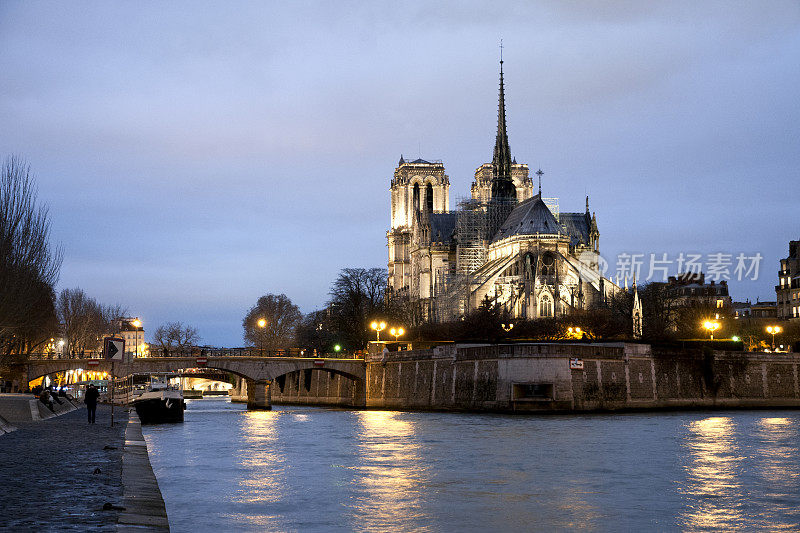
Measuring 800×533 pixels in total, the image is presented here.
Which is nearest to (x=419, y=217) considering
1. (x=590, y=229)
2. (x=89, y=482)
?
(x=590, y=229)

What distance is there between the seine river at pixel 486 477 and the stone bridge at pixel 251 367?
81.8 ft

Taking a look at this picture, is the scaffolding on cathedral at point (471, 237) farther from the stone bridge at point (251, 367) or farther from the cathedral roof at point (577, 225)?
the stone bridge at point (251, 367)

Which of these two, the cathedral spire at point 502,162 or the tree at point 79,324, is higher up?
the cathedral spire at point 502,162

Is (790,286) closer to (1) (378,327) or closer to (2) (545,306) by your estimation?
(2) (545,306)

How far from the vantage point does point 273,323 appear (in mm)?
150875

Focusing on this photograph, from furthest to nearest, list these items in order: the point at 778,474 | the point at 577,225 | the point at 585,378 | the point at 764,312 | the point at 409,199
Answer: the point at 409,199 → the point at 577,225 → the point at 764,312 → the point at 585,378 → the point at 778,474

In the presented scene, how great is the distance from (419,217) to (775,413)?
8839 centimetres

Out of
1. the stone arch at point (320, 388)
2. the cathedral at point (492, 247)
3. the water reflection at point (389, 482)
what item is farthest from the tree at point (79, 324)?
the water reflection at point (389, 482)

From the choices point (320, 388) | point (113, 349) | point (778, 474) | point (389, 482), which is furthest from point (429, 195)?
point (389, 482)

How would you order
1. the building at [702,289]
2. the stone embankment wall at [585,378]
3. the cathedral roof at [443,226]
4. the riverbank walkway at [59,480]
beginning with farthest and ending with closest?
the cathedral roof at [443,226] → the building at [702,289] → the stone embankment wall at [585,378] → the riverbank walkway at [59,480]

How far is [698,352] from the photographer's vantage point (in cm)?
6081

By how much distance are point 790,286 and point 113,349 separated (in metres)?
100.0

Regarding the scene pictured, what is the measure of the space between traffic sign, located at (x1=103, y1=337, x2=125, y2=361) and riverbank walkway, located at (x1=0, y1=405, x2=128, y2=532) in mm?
2451

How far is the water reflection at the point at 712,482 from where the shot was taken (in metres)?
18.8
